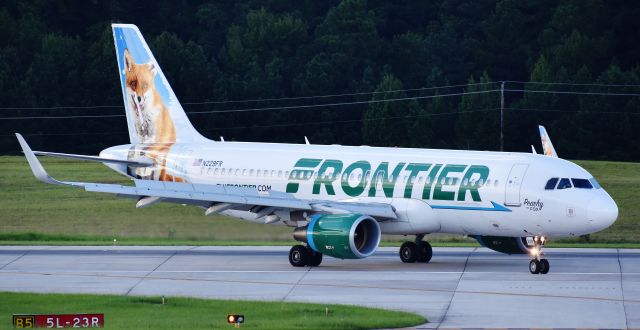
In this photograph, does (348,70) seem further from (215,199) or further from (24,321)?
A: (24,321)

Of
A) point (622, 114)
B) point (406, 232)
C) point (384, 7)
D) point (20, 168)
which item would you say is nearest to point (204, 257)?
point (406, 232)

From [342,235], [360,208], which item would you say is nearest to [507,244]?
[360,208]

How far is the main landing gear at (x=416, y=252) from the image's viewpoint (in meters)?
45.0

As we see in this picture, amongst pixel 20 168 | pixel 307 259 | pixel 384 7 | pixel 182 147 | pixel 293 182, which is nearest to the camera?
pixel 307 259

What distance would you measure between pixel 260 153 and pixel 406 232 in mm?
6628

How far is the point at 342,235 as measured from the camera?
41250 millimetres

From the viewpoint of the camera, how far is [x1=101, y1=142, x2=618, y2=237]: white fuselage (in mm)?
40906

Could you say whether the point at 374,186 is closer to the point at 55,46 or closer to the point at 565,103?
the point at 565,103

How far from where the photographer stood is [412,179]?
143 feet

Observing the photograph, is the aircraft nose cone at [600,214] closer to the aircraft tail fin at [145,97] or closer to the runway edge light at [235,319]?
the runway edge light at [235,319]

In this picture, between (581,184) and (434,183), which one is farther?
(434,183)

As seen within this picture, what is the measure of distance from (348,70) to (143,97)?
211ft

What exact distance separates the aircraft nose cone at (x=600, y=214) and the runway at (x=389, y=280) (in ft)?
4.72

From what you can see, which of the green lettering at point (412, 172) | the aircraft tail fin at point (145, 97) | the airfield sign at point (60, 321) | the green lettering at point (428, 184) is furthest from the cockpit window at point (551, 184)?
the airfield sign at point (60, 321)
